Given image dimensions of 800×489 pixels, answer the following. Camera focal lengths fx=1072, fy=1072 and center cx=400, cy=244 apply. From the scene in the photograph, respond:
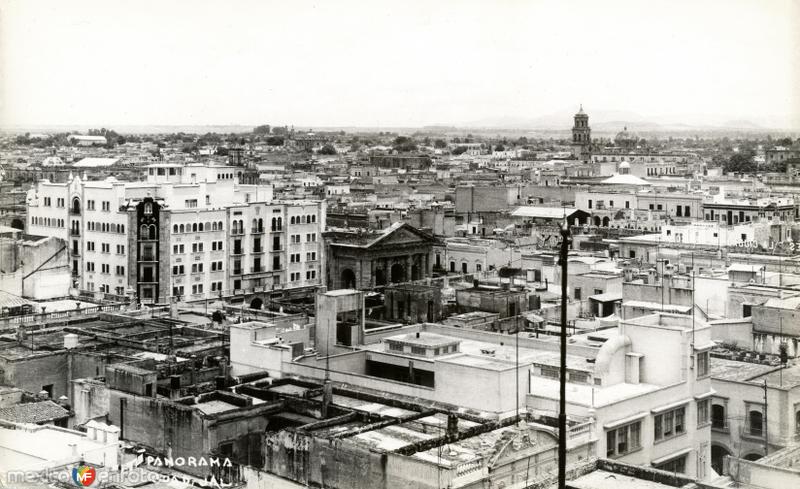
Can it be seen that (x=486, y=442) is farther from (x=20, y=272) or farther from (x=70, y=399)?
(x=20, y=272)

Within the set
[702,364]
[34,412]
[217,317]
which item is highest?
[702,364]

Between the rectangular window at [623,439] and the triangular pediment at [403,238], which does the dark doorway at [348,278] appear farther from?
the rectangular window at [623,439]

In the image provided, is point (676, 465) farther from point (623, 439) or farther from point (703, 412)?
point (623, 439)

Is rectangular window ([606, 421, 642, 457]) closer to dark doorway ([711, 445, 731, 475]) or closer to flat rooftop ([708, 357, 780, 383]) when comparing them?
flat rooftop ([708, 357, 780, 383])

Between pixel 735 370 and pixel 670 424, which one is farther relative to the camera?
pixel 735 370

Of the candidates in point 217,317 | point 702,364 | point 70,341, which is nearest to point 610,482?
point 702,364

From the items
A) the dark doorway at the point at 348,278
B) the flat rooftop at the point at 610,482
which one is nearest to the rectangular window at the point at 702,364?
the flat rooftop at the point at 610,482
